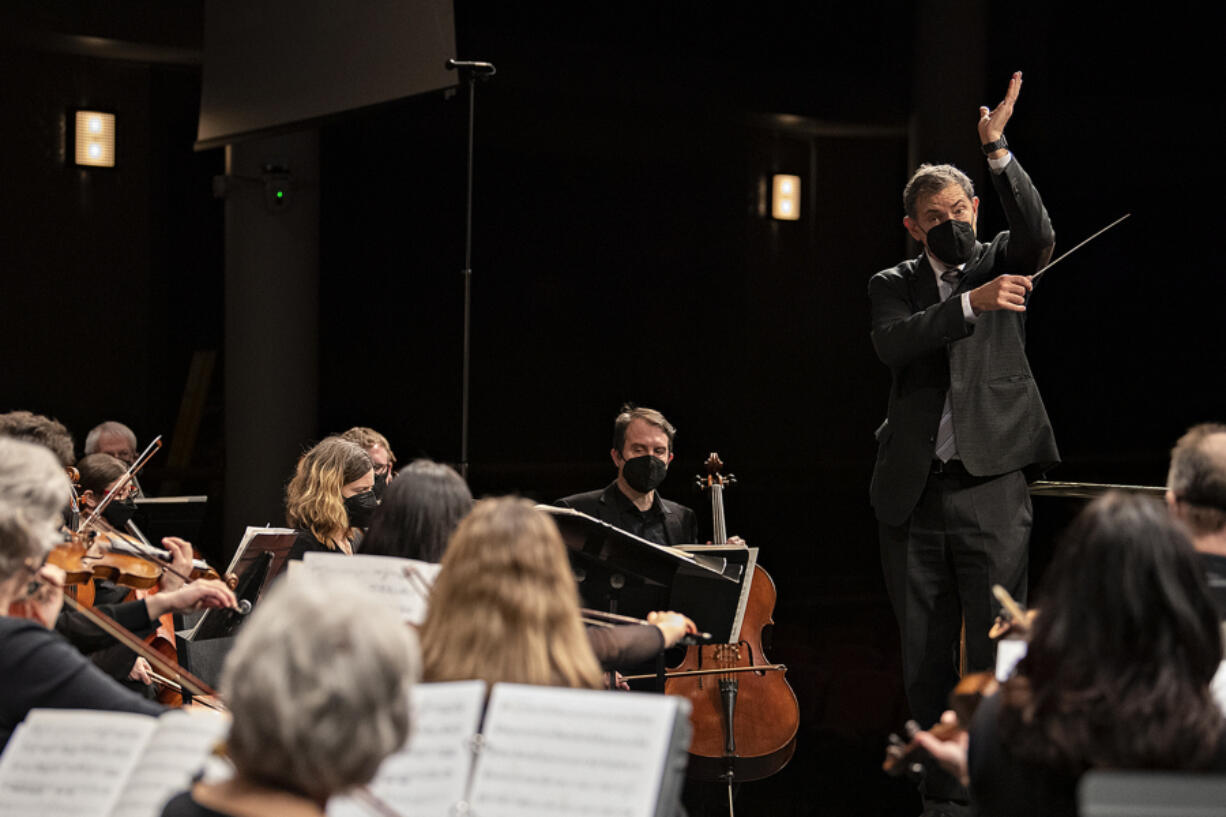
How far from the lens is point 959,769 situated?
207cm

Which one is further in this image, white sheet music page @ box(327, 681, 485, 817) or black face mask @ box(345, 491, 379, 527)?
black face mask @ box(345, 491, 379, 527)

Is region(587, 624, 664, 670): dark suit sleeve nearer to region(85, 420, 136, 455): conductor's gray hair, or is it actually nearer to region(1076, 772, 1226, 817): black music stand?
region(1076, 772, 1226, 817): black music stand

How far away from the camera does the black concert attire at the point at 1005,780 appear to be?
6.23 feet

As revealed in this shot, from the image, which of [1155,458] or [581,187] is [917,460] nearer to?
[1155,458]

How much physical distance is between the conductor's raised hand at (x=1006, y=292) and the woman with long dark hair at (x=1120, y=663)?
1422 millimetres

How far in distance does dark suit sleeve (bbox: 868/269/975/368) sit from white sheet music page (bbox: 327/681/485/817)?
1843mm

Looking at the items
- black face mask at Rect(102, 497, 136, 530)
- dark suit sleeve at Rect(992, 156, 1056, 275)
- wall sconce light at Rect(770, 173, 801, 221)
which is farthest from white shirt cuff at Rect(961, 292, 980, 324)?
wall sconce light at Rect(770, 173, 801, 221)

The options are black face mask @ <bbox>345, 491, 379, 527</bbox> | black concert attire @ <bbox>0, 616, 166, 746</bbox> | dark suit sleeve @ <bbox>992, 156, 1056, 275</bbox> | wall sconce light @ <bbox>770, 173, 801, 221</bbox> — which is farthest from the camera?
wall sconce light @ <bbox>770, 173, 801, 221</bbox>

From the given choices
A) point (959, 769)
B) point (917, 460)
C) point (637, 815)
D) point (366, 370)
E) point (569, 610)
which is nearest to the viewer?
point (637, 815)

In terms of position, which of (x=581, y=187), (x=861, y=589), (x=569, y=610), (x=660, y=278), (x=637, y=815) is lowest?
(x=861, y=589)

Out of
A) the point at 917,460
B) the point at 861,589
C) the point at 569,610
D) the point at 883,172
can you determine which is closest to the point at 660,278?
the point at 883,172

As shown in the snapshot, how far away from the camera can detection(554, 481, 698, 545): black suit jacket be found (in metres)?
4.48

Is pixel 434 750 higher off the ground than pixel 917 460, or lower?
lower

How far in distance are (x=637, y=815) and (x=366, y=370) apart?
17.1 feet
